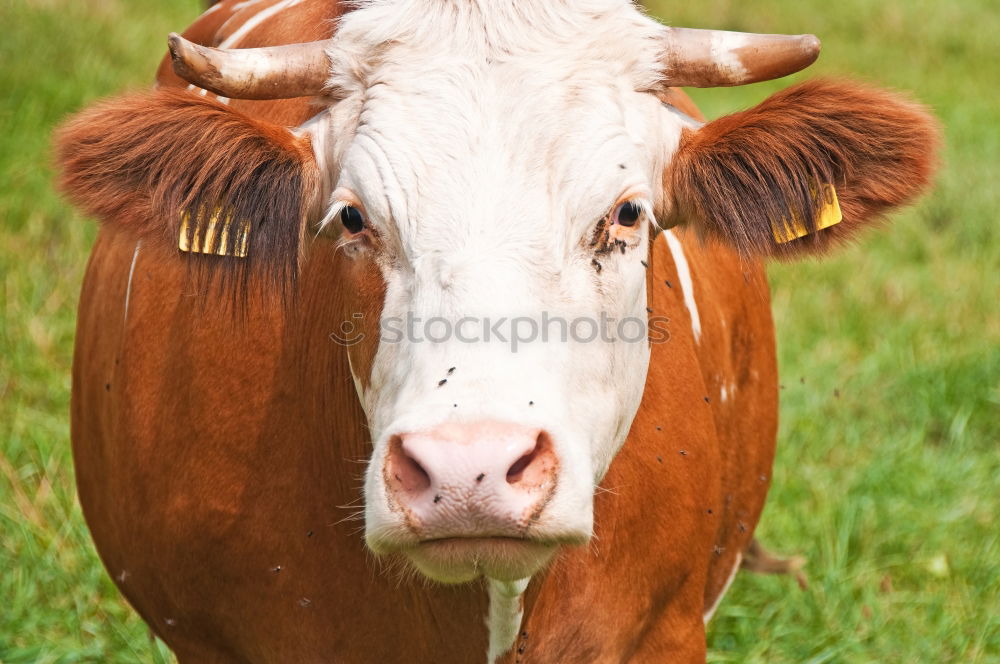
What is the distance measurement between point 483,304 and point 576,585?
92 centimetres

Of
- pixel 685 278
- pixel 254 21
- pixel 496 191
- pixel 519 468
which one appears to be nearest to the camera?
pixel 519 468

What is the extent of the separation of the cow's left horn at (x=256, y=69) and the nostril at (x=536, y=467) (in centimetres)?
102

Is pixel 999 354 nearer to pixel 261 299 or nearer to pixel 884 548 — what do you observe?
pixel 884 548

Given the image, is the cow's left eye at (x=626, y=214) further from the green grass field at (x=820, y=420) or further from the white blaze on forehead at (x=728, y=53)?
the green grass field at (x=820, y=420)

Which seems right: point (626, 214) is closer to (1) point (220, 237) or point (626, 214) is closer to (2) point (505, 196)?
(2) point (505, 196)

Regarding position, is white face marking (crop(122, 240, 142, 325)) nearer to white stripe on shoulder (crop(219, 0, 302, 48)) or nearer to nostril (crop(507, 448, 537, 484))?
white stripe on shoulder (crop(219, 0, 302, 48))

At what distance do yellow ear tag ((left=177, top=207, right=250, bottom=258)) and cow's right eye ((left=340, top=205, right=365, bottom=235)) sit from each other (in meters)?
0.29

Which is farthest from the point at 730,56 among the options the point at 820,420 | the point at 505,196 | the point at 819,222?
the point at 820,420

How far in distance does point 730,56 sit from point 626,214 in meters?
0.46

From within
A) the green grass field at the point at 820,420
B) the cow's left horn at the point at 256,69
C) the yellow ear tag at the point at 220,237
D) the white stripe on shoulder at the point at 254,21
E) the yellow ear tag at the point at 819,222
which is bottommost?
the green grass field at the point at 820,420

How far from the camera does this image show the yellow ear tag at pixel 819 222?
9.32 ft

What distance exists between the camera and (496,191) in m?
2.42

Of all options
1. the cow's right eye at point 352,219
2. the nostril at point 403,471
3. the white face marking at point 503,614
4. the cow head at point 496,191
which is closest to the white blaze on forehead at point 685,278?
the cow head at point 496,191

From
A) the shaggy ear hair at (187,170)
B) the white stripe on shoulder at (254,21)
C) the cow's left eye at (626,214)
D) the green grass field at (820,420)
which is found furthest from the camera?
the green grass field at (820,420)
